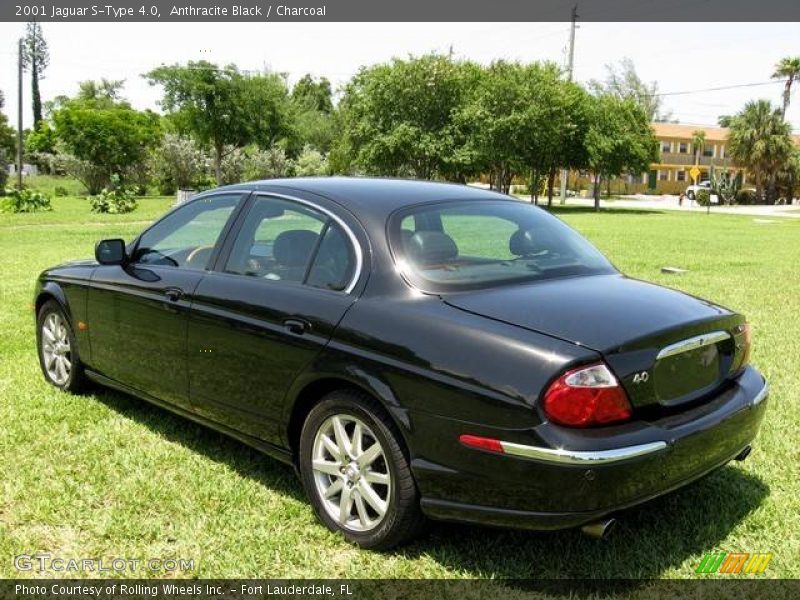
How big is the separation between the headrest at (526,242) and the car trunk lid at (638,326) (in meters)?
0.35

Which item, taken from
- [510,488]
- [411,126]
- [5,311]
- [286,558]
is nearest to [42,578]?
[286,558]

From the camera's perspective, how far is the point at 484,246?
411 cm

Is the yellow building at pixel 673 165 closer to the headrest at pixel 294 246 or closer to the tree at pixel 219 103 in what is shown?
the tree at pixel 219 103

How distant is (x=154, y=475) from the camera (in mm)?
4258

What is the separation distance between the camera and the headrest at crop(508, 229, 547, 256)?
4.02 meters

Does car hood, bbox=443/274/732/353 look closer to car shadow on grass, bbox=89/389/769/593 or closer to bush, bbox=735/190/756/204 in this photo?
car shadow on grass, bbox=89/389/769/593

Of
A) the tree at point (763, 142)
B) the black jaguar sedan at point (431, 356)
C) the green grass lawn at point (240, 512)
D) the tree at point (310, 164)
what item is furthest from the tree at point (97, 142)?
Result: the black jaguar sedan at point (431, 356)

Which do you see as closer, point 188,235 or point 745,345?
point 745,345

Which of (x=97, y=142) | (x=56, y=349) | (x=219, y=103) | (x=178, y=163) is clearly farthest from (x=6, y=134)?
(x=56, y=349)

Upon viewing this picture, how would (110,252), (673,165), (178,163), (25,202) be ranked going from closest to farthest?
(110,252) → (25,202) → (178,163) → (673,165)

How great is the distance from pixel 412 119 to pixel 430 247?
4651 centimetres

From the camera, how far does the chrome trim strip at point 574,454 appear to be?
2.81m

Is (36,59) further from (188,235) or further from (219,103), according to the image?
(188,235)

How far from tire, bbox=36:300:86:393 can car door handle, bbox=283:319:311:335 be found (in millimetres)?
2411
